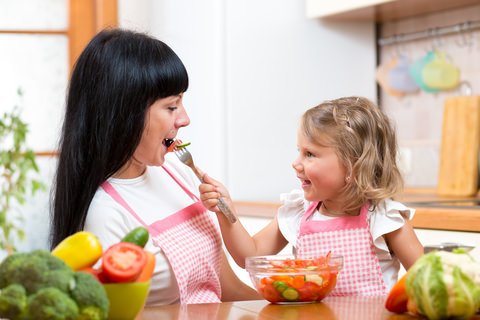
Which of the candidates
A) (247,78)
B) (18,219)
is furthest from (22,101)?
(247,78)

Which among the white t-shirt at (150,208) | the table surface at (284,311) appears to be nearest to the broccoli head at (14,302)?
the table surface at (284,311)

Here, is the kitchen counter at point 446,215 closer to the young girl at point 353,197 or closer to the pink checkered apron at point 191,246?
the young girl at point 353,197

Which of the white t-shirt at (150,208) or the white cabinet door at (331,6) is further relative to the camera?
the white cabinet door at (331,6)

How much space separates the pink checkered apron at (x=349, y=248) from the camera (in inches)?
57.3

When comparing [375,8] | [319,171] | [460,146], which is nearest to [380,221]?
[319,171]

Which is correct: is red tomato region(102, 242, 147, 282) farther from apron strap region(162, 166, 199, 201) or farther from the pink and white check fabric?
apron strap region(162, 166, 199, 201)

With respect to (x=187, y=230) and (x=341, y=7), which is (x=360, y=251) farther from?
(x=341, y=7)

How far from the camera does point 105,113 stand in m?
1.32

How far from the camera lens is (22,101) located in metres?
3.49

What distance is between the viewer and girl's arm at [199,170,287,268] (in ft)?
4.65

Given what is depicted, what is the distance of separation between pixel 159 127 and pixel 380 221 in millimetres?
495

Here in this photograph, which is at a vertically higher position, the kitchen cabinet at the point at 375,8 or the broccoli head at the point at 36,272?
the kitchen cabinet at the point at 375,8

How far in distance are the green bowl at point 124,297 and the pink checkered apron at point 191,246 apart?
18.6 inches

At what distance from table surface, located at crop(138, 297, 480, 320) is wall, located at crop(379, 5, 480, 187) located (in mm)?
1825
